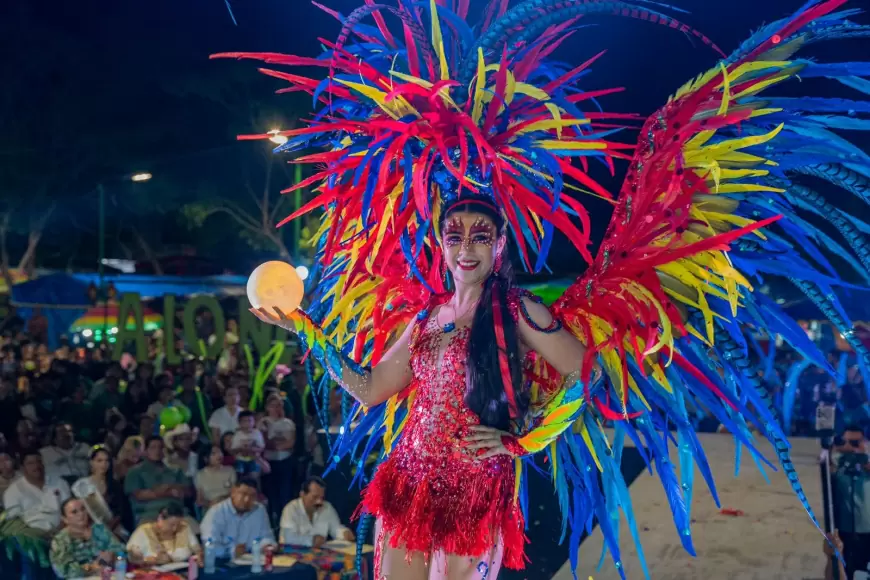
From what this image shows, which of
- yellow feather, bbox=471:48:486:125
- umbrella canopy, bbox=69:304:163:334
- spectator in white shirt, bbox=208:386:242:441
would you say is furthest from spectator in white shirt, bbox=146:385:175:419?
umbrella canopy, bbox=69:304:163:334

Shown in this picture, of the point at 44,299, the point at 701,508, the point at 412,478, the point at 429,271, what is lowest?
the point at 701,508

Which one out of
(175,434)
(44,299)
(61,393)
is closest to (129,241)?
(44,299)

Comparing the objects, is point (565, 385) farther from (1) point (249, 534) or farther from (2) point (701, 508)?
(2) point (701, 508)

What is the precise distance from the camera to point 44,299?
1473 centimetres

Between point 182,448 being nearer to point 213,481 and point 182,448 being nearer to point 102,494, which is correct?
point 213,481

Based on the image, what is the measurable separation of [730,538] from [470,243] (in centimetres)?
522

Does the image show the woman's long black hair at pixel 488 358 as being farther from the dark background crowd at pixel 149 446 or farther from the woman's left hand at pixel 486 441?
the dark background crowd at pixel 149 446

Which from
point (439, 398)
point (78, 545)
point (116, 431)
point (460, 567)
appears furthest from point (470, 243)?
point (116, 431)

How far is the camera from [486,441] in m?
2.51

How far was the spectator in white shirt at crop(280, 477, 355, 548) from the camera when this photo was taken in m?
5.66

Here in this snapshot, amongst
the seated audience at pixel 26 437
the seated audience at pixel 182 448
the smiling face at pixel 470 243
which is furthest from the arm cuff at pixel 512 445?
the seated audience at pixel 26 437

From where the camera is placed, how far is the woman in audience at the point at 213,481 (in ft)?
20.4

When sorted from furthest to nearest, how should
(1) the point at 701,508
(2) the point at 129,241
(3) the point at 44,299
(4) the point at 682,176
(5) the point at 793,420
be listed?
(2) the point at 129,241
(3) the point at 44,299
(5) the point at 793,420
(1) the point at 701,508
(4) the point at 682,176

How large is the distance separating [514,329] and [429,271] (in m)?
0.50
